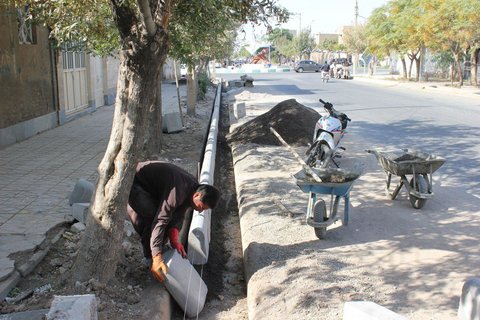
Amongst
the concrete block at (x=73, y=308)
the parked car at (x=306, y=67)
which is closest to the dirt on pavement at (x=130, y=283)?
the concrete block at (x=73, y=308)

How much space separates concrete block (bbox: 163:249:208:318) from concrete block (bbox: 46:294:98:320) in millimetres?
1136

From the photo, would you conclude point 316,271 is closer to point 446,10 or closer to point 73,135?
point 73,135

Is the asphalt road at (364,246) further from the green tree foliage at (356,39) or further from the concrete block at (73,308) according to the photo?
the green tree foliage at (356,39)

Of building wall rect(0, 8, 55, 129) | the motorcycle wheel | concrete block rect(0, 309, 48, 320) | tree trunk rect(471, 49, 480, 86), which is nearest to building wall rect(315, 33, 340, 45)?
tree trunk rect(471, 49, 480, 86)

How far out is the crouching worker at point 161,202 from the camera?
4465 mm

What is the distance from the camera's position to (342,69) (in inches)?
1764

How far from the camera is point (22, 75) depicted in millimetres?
12141

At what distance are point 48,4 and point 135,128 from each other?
4.48m

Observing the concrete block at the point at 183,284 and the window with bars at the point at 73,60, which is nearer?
the concrete block at the point at 183,284

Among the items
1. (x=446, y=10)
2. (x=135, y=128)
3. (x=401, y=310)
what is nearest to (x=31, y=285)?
(x=135, y=128)

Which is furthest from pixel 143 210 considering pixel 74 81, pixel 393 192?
pixel 74 81

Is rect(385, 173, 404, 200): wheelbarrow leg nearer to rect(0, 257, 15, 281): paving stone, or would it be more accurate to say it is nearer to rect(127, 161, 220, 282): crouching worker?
rect(127, 161, 220, 282): crouching worker

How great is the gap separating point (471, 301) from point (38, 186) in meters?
6.37

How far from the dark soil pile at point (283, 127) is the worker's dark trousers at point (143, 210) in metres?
7.22
